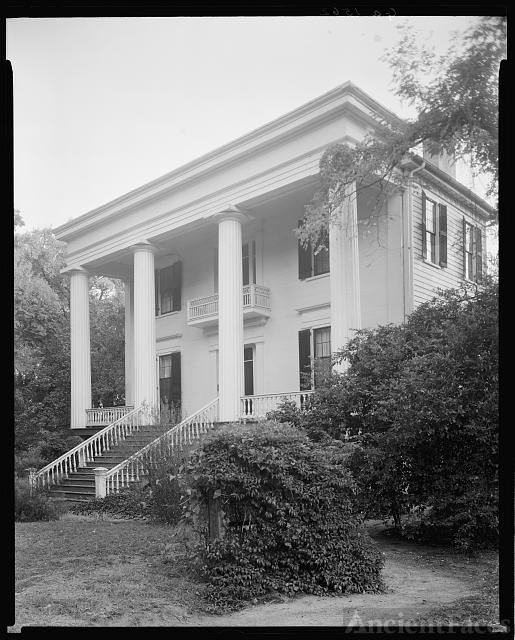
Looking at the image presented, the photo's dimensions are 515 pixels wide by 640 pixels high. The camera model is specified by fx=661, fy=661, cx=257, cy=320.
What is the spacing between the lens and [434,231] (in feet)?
47.4

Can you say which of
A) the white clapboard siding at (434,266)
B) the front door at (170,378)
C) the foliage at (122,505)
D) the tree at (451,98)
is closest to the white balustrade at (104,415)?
the front door at (170,378)

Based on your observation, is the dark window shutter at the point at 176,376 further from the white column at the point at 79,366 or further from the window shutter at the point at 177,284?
the white column at the point at 79,366

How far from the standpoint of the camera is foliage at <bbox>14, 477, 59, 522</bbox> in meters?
11.2

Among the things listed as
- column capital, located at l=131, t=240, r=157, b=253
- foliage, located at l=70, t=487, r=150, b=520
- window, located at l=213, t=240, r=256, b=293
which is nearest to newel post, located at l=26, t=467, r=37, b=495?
foliage, located at l=70, t=487, r=150, b=520

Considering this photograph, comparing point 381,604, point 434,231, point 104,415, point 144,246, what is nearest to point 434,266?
point 434,231

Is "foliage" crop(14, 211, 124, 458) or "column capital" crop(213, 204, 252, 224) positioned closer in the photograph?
"column capital" crop(213, 204, 252, 224)

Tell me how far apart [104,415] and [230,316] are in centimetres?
510

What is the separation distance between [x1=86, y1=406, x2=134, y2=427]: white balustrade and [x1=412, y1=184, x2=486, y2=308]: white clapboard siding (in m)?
7.94

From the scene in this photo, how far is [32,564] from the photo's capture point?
7809mm

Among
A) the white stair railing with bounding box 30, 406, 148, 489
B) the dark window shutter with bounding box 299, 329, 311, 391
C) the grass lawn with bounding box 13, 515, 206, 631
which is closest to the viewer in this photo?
the grass lawn with bounding box 13, 515, 206, 631

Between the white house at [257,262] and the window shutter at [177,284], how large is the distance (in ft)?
0.11

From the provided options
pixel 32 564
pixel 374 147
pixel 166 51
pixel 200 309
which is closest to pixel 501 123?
pixel 374 147

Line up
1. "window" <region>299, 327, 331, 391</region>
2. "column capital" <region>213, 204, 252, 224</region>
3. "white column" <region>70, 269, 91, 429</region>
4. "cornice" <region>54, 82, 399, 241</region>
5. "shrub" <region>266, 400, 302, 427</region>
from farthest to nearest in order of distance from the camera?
"white column" <region>70, 269, 91, 429</region>
"window" <region>299, 327, 331, 391</region>
"column capital" <region>213, 204, 252, 224</region>
"cornice" <region>54, 82, 399, 241</region>
"shrub" <region>266, 400, 302, 427</region>

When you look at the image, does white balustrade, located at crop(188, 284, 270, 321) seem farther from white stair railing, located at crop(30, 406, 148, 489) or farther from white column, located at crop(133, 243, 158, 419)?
white stair railing, located at crop(30, 406, 148, 489)
